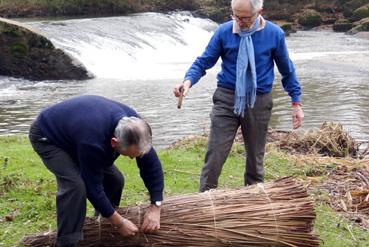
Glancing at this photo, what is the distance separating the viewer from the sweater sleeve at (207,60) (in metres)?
5.50

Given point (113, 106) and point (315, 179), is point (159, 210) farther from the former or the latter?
point (315, 179)

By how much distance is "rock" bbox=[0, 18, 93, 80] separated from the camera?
19438 millimetres

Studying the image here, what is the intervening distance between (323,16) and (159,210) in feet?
131

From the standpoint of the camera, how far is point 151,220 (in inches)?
179

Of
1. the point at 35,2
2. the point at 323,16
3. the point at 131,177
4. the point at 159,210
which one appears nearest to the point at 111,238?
the point at 159,210

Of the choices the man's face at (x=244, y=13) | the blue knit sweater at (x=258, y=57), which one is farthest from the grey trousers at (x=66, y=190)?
the man's face at (x=244, y=13)

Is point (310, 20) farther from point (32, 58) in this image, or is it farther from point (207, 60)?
point (207, 60)

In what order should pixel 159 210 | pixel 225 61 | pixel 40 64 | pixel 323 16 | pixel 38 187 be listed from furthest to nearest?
pixel 323 16 < pixel 40 64 < pixel 38 187 < pixel 225 61 < pixel 159 210

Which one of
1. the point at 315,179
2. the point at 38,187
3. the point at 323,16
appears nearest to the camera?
the point at 38,187

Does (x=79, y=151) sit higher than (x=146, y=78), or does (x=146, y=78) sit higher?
(x=79, y=151)

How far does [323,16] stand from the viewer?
140ft

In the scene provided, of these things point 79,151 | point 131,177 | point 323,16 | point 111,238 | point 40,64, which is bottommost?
point 323,16

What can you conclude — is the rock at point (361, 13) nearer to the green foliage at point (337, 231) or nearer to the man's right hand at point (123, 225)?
the green foliage at point (337, 231)

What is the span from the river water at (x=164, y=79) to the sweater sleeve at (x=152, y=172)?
22.1 feet
